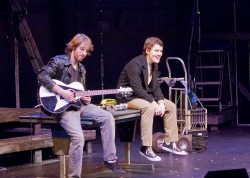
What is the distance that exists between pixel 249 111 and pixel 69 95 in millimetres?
6429

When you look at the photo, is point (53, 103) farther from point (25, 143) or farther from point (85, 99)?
point (25, 143)

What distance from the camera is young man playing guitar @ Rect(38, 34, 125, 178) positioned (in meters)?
6.12

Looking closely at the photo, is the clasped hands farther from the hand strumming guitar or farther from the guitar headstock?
the hand strumming guitar

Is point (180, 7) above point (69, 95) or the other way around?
above

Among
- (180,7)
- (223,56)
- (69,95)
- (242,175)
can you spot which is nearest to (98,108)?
(69,95)

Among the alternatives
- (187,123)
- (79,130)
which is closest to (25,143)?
(79,130)

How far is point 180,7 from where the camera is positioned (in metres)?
12.6

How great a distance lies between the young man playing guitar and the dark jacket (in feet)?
2.97

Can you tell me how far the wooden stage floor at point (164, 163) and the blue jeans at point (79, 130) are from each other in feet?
1.72

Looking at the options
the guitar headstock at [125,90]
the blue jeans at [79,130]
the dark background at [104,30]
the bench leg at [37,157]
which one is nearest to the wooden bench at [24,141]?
the bench leg at [37,157]

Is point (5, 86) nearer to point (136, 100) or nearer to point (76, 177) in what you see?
point (136, 100)

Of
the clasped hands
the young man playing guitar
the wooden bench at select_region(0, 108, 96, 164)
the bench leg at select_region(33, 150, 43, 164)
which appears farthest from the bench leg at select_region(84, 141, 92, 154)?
the young man playing guitar

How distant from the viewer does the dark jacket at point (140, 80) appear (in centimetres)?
740

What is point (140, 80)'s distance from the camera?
745 cm
